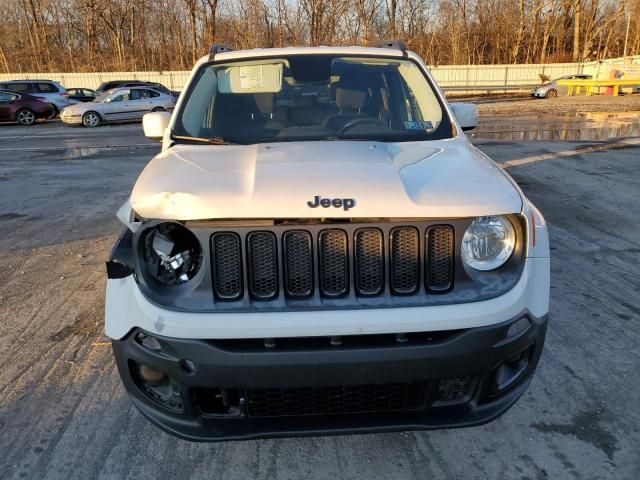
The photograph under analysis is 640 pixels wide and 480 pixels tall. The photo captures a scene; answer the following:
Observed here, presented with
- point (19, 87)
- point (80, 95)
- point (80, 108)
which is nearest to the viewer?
point (80, 108)

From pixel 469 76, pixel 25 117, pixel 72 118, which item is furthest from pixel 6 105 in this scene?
pixel 469 76

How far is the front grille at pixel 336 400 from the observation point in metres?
2.20

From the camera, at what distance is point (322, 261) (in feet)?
7.18

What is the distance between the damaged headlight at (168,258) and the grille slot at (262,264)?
9.6 inches

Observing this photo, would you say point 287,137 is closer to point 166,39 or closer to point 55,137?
point 55,137

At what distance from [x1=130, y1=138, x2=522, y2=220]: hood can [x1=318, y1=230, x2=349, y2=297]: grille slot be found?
11 centimetres

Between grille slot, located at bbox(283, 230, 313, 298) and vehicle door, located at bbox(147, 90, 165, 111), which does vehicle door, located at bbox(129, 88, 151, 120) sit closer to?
vehicle door, located at bbox(147, 90, 165, 111)

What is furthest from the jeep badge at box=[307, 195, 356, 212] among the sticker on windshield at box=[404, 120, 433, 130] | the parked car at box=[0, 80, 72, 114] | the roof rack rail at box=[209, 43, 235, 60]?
the parked car at box=[0, 80, 72, 114]

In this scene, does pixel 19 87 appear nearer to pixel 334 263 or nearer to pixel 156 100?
pixel 156 100

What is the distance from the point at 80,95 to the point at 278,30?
21.7 meters

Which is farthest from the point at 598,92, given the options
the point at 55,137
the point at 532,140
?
the point at 55,137

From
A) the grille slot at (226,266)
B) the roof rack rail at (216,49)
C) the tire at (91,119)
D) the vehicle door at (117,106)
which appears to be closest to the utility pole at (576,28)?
the vehicle door at (117,106)

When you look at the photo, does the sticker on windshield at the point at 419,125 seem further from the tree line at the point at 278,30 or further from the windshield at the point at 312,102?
the tree line at the point at 278,30

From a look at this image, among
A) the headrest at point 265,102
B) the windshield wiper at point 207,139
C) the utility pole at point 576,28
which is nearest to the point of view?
the windshield wiper at point 207,139
